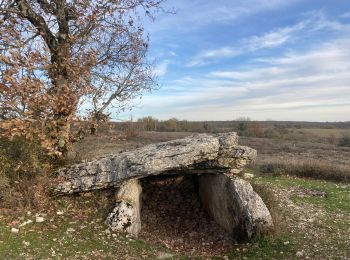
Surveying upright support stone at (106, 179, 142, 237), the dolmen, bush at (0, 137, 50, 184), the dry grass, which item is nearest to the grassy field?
upright support stone at (106, 179, 142, 237)

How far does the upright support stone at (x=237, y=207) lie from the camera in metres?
9.24

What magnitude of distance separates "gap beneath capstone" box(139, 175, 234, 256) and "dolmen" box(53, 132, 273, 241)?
42cm

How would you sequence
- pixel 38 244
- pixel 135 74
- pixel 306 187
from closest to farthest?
pixel 38 244 → pixel 135 74 → pixel 306 187

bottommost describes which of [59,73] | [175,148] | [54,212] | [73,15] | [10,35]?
[54,212]

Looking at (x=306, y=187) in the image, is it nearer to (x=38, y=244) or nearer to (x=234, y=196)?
(x=234, y=196)

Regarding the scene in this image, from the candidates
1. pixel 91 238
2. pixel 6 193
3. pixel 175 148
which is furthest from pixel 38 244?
pixel 175 148

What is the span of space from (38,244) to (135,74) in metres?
6.28

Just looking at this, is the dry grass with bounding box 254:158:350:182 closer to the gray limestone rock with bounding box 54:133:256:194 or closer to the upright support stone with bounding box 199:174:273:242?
the upright support stone with bounding box 199:174:273:242

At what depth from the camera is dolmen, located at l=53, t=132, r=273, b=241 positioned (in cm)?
954

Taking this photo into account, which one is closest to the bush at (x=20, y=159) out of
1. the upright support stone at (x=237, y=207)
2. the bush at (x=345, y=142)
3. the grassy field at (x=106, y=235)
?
the grassy field at (x=106, y=235)

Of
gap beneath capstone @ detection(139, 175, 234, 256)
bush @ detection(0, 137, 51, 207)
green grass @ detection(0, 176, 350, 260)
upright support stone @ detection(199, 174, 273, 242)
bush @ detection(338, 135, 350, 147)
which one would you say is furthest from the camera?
bush @ detection(338, 135, 350, 147)

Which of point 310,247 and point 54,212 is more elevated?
point 54,212

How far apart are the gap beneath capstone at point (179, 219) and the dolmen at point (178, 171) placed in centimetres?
42

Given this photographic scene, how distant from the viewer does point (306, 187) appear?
52.3ft
